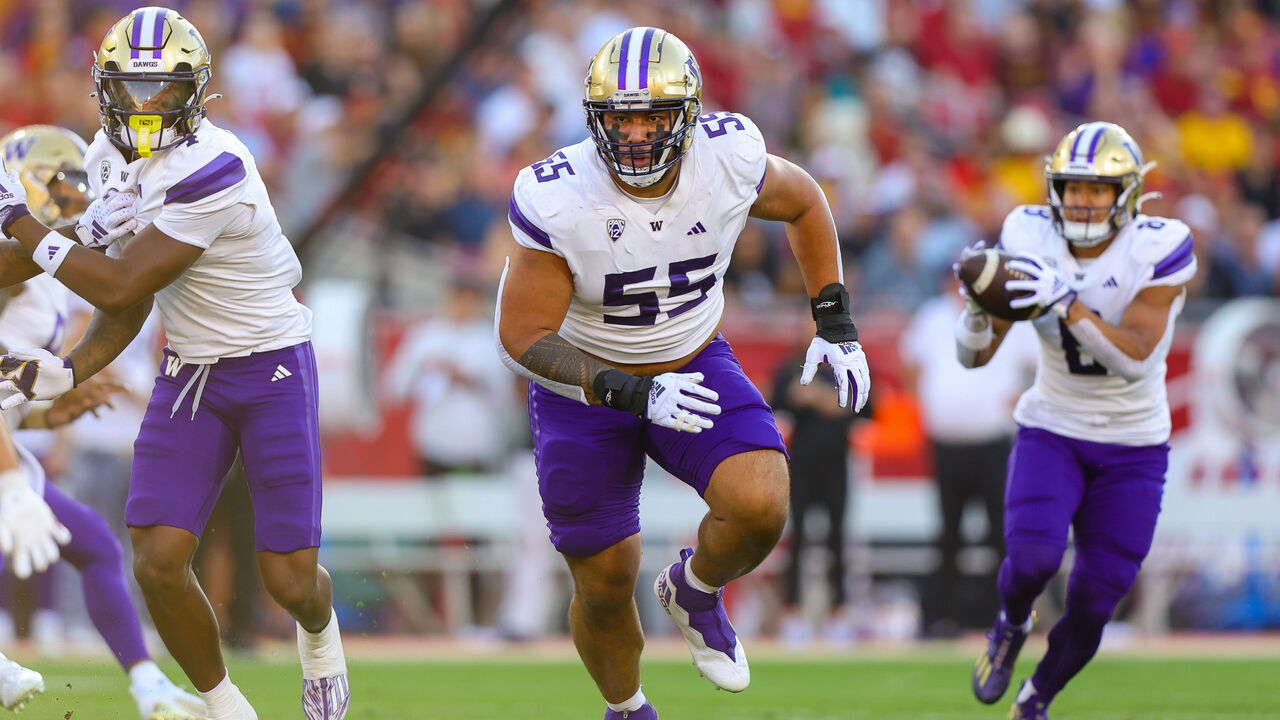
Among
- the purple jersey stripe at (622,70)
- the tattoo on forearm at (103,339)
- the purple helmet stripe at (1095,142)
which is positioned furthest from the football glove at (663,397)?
the purple helmet stripe at (1095,142)

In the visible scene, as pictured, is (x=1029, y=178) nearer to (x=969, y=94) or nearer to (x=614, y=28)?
(x=969, y=94)

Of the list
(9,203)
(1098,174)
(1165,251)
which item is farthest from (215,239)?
(1165,251)

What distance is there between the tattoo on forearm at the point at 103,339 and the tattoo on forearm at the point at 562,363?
1314 millimetres

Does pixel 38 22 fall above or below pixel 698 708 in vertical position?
above

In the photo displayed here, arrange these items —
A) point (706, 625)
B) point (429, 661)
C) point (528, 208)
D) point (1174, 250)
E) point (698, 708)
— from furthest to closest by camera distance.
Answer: point (429, 661) → point (698, 708) → point (1174, 250) → point (706, 625) → point (528, 208)

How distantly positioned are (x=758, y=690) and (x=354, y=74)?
6.20 meters

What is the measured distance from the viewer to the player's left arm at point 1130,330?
6068 millimetres

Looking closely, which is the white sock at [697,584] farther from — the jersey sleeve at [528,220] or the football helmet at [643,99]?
the football helmet at [643,99]

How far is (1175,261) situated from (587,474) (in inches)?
98.2

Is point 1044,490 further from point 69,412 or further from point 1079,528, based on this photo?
point 69,412

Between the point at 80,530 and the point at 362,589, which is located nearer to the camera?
the point at 80,530

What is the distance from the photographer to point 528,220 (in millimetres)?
5109

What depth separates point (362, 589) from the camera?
34.0 feet

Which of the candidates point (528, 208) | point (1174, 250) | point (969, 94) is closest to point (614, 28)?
point (969, 94)
